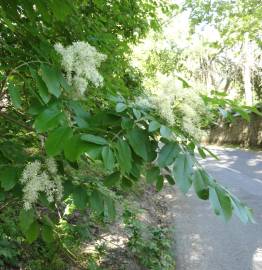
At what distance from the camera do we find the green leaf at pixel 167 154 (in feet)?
5.55

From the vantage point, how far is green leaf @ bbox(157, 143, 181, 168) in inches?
66.6

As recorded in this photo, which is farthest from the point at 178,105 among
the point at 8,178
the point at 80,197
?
the point at 8,178

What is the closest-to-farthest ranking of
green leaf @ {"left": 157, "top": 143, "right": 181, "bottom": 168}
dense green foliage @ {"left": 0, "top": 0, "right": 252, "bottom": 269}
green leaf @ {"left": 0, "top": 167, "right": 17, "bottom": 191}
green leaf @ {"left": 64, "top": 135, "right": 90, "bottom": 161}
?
green leaf @ {"left": 64, "top": 135, "right": 90, "bottom": 161} → dense green foliage @ {"left": 0, "top": 0, "right": 252, "bottom": 269} → green leaf @ {"left": 157, "top": 143, "right": 181, "bottom": 168} → green leaf @ {"left": 0, "top": 167, "right": 17, "bottom": 191}

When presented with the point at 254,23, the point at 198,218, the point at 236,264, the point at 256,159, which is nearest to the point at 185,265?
the point at 236,264

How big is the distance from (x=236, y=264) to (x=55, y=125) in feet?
14.0

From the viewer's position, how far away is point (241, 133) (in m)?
23.2

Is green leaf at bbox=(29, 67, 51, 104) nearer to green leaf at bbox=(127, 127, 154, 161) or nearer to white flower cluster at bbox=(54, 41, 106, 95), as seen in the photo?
white flower cluster at bbox=(54, 41, 106, 95)

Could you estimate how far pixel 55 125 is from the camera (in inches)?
62.2

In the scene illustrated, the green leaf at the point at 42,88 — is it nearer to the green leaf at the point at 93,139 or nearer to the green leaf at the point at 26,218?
the green leaf at the point at 93,139

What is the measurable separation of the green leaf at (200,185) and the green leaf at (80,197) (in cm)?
63

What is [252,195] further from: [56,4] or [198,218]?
[56,4]

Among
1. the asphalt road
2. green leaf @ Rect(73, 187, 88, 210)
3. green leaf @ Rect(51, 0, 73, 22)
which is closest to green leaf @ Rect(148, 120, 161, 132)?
green leaf @ Rect(73, 187, 88, 210)

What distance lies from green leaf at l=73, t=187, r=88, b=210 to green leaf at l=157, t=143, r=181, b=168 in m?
0.56

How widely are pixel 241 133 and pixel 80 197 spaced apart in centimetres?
2222
